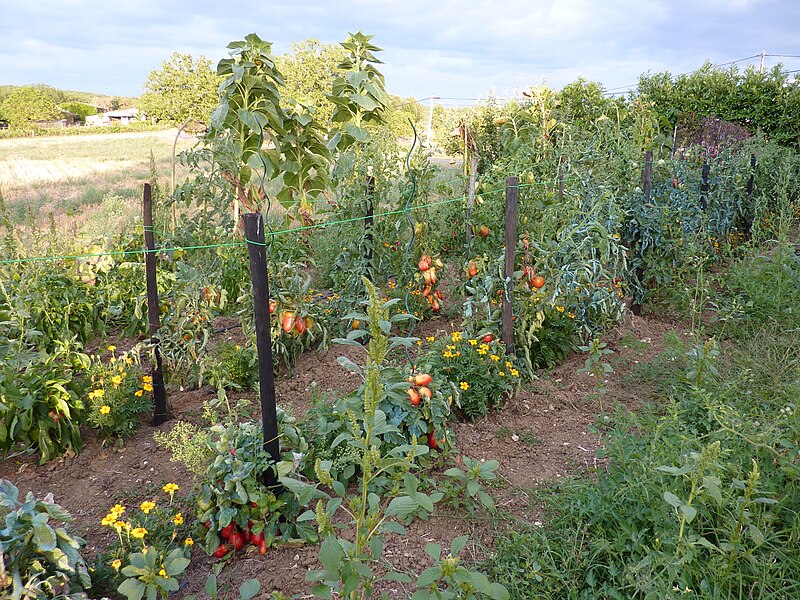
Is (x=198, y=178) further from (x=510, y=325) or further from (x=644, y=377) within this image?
(x=644, y=377)

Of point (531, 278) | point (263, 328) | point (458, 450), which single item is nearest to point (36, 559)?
point (263, 328)

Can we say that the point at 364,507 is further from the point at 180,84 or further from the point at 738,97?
the point at 738,97

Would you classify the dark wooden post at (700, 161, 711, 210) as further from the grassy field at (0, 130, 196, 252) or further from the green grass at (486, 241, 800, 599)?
the grassy field at (0, 130, 196, 252)

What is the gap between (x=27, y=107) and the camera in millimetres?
26953

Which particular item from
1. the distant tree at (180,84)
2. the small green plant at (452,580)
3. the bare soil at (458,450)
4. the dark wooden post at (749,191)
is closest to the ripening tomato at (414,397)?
the bare soil at (458,450)

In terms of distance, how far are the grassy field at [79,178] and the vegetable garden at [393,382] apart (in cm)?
124

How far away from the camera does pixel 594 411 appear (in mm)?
2986

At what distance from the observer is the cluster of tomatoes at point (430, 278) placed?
139 inches

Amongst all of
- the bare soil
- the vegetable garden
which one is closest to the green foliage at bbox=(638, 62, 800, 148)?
the vegetable garden

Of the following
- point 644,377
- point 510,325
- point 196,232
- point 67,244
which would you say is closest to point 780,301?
point 644,377

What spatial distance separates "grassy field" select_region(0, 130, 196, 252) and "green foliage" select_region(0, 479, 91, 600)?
9.01ft

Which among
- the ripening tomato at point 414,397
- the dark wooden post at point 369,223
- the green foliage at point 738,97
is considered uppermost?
the green foliage at point 738,97

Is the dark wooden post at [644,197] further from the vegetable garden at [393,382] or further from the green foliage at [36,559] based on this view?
the green foliage at [36,559]

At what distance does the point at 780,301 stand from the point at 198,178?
140 inches
